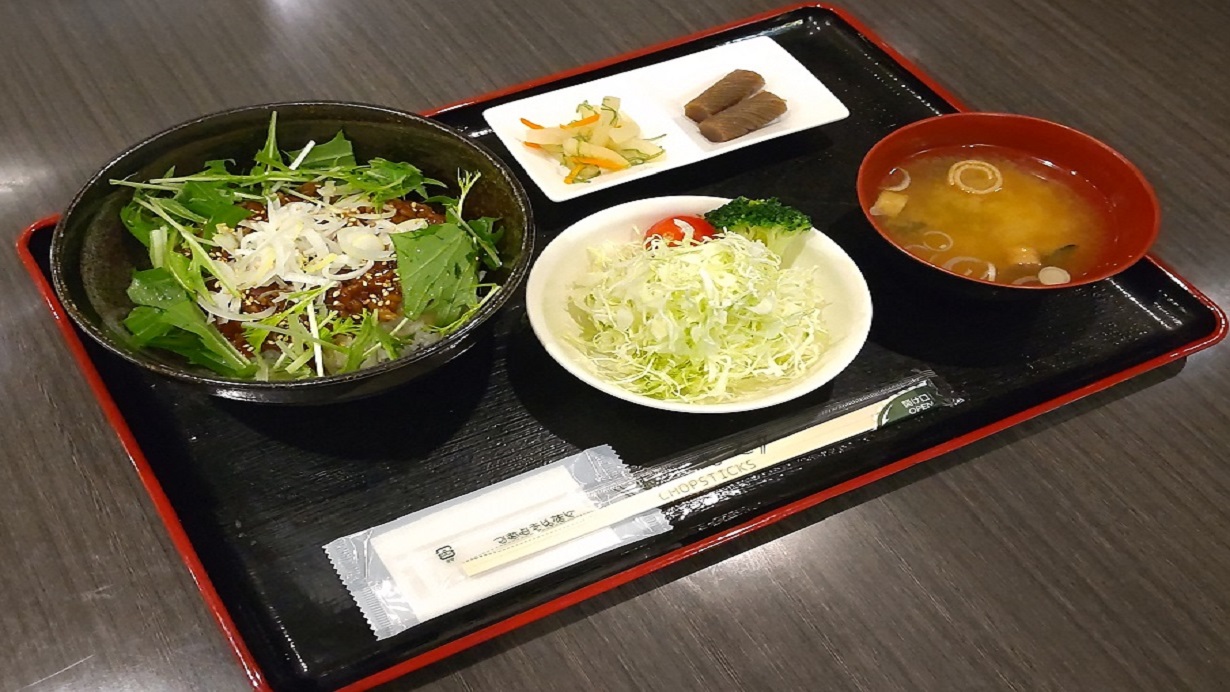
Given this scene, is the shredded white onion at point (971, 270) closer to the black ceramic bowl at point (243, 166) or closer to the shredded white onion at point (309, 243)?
the black ceramic bowl at point (243, 166)

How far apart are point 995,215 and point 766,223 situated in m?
0.53

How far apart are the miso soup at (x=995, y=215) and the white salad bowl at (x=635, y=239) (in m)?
0.17

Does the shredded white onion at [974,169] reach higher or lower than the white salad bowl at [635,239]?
higher

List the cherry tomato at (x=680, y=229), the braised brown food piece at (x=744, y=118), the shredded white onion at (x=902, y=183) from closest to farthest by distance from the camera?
the cherry tomato at (x=680, y=229) < the shredded white onion at (x=902, y=183) < the braised brown food piece at (x=744, y=118)

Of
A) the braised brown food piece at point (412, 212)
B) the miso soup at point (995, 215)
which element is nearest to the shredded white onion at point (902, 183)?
the miso soup at point (995, 215)

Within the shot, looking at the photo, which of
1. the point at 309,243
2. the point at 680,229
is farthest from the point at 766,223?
the point at 309,243

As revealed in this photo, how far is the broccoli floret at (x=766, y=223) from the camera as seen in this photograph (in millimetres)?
1697

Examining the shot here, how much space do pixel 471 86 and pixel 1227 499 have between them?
1833 millimetres

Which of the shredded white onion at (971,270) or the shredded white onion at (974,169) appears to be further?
the shredded white onion at (974,169)

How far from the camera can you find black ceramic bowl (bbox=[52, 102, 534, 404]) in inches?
52.1

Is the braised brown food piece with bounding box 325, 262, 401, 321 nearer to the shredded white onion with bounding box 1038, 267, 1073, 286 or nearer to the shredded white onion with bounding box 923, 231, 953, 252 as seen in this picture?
the shredded white onion with bounding box 923, 231, 953, 252

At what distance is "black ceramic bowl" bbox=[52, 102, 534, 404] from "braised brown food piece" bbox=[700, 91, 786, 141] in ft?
1.93

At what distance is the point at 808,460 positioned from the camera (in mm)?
1517

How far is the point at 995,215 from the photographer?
6.09 ft
